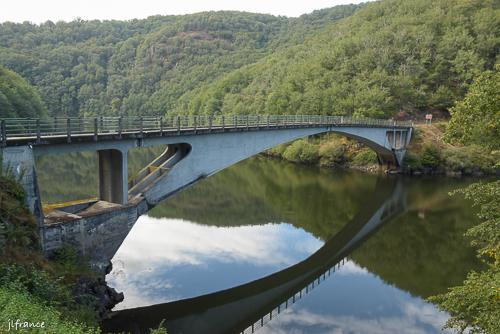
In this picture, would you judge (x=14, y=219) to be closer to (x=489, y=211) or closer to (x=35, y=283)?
(x=35, y=283)

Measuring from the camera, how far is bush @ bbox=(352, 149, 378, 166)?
198ft

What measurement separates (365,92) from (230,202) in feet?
118

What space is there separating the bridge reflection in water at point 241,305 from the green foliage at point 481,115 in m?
11.3

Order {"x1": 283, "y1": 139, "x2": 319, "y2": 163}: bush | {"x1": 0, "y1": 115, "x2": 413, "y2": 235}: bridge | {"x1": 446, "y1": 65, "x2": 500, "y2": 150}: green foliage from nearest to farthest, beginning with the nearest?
{"x1": 446, "y1": 65, "x2": 500, "y2": 150}: green foliage
{"x1": 0, "y1": 115, "x2": 413, "y2": 235}: bridge
{"x1": 283, "y1": 139, "x2": 319, "y2": 163}: bush

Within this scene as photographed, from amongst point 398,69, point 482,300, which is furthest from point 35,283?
point 398,69

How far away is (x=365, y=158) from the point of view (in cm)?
6050

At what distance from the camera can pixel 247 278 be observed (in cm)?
2278

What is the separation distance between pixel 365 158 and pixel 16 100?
170 feet

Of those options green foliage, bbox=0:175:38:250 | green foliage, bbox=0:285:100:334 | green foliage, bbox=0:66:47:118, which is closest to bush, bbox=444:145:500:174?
green foliage, bbox=0:175:38:250

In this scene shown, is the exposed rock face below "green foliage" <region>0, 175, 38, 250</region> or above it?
below

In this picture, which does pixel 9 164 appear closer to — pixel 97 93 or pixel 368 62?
pixel 368 62

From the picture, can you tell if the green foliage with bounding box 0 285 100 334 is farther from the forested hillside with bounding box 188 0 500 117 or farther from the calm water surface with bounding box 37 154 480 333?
the forested hillside with bounding box 188 0 500 117

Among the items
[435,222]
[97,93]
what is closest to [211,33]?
[97,93]

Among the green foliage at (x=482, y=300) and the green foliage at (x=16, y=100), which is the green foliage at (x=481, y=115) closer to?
the green foliage at (x=482, y=300)
